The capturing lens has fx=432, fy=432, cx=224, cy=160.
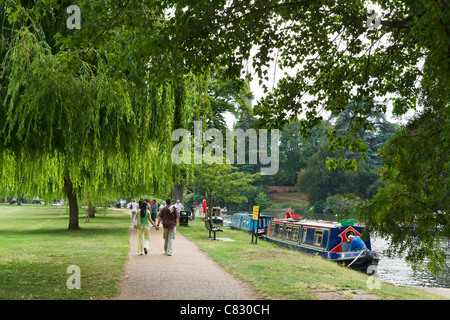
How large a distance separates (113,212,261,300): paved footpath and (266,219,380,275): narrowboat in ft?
23.7

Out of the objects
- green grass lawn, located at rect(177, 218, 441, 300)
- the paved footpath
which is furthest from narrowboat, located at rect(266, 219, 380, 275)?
the paved footpath

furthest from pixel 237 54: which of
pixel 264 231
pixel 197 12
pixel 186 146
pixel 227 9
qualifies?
pixel 264 231

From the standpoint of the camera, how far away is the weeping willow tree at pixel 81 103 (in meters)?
6.95

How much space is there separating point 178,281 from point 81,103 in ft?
12.6

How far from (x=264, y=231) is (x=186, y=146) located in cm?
2057

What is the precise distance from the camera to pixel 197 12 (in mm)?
6109

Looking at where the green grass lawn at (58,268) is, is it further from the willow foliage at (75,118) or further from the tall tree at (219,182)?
the tall tree at (219,182)

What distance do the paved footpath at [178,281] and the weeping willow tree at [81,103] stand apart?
2120 mm

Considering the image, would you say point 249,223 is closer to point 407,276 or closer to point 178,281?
point 407,276

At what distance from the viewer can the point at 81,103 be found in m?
7.63

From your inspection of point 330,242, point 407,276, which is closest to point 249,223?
point 330,242

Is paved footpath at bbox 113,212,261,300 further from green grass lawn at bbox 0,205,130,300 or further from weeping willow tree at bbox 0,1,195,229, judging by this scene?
weeping willow tree at bbox 0,1,195,229

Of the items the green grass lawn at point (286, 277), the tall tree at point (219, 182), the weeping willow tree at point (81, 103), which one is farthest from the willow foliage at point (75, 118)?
the tall tree at point (219, 182)
